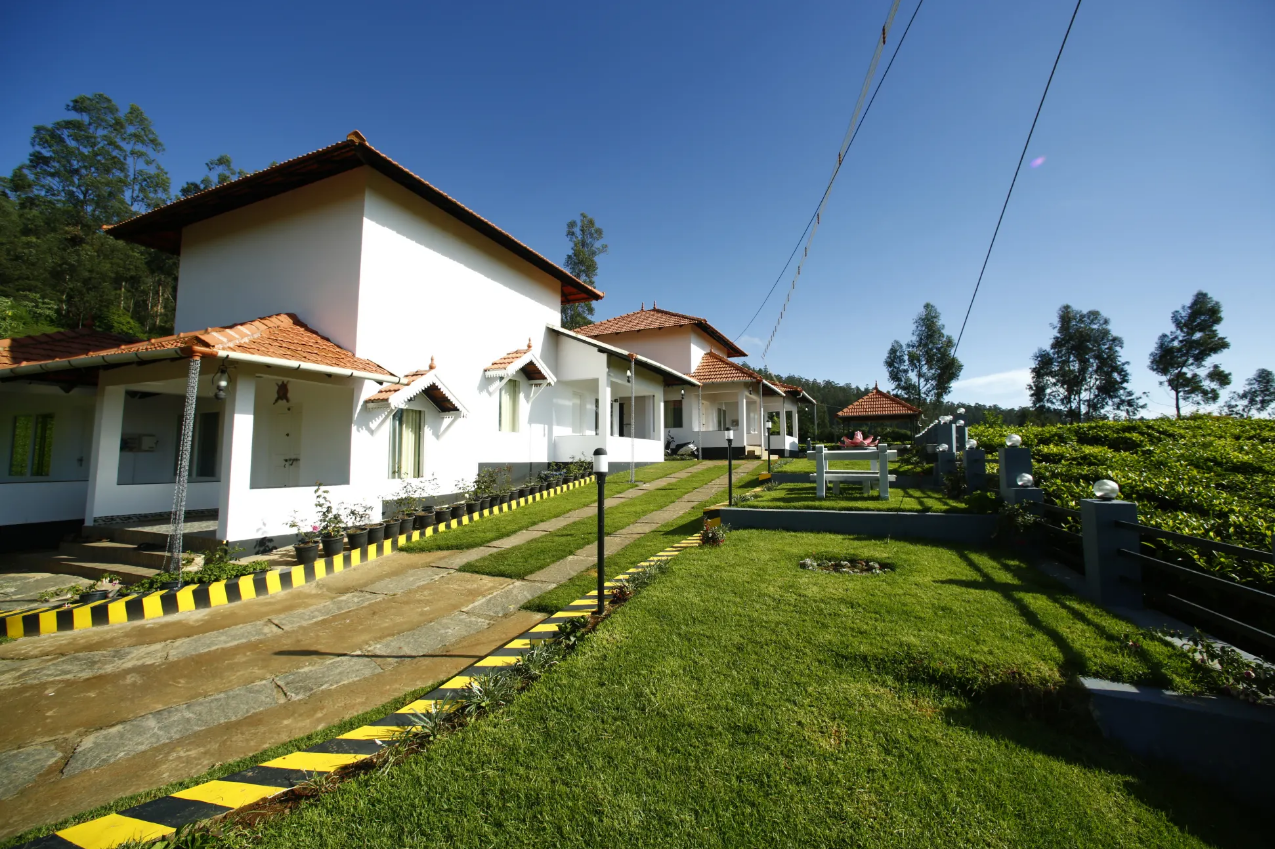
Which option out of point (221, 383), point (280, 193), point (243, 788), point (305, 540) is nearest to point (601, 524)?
point (243, 788)

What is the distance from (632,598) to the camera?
15.1ft

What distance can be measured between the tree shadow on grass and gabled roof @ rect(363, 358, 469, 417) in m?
9.40

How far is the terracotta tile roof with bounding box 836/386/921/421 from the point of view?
2381 cm

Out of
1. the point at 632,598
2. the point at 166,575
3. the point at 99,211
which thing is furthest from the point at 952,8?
the point at 99,211

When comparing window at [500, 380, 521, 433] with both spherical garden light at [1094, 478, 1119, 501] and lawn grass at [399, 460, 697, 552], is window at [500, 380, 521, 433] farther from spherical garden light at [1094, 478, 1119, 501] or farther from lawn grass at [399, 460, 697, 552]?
spherical garden light at [1094, 478, 1119, 501]

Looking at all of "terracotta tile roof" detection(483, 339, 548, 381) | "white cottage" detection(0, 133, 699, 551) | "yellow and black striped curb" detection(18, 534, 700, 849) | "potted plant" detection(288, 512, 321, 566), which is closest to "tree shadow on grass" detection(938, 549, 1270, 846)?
"yellow and black striped curb" detection(18, 534, 700, 849)

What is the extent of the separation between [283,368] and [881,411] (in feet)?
79.6

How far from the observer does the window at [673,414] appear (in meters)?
22.5

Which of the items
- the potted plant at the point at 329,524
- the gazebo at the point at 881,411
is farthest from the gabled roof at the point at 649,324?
the potted plant at the point at 329,524

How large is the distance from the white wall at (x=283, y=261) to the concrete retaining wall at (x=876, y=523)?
7.98m

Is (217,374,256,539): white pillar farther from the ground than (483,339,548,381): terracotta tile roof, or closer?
closer

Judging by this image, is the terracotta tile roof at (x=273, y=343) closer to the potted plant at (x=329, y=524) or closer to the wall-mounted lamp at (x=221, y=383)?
the wall-mounted lamp at (x=221, y=383)

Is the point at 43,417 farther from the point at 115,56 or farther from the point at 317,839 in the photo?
the point at 317,839

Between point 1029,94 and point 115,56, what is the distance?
17.2m
